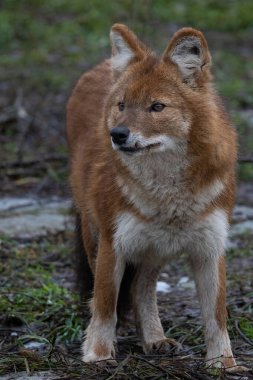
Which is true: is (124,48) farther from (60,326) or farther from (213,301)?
(60,326)

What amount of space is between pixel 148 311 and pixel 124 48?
5.52 ft

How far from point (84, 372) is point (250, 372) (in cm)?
92

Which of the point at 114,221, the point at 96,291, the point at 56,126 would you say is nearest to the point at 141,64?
the point at 114,221

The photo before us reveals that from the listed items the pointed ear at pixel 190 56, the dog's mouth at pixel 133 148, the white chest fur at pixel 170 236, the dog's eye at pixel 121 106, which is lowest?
the white chest fur at pixel 170 236

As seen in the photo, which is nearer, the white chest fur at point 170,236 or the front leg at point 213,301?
the white chest fur at point 170,236

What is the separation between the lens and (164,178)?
20.0ft

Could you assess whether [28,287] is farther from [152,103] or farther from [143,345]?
[152,103]

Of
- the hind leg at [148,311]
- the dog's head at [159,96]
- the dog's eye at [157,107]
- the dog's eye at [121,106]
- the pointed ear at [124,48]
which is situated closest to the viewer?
the dog's head at [159,96]

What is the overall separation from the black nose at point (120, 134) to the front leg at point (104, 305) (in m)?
0.73

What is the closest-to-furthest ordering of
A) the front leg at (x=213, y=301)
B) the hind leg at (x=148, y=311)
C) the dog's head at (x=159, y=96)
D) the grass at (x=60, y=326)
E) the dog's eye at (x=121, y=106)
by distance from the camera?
1. the grass at (x=60, y=326)
2. the dog's head at (x=159, y=96)
3. the dog's eye at (x=121, y=106)
4. the front leg at (x=213, y=301)
5. the hind leg at (x=148, y=311)

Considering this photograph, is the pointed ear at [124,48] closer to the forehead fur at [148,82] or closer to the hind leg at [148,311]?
the forehead fur at [148,82]

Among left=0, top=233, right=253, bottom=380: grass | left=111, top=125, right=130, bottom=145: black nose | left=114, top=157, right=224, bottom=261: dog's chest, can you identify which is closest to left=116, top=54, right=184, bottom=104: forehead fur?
left=111, top=125, right=130, bottom=145: black nose

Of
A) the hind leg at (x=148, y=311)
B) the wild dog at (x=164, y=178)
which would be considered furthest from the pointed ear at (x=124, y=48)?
the hind leg at (x=148, y=311)

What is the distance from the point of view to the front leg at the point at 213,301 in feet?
20.5
